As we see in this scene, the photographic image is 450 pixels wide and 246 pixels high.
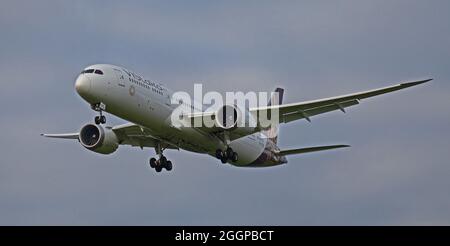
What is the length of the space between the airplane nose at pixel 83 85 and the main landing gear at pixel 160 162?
873 centimetres

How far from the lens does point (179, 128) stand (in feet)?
168

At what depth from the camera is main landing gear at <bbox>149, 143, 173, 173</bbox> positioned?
5616 centimetres

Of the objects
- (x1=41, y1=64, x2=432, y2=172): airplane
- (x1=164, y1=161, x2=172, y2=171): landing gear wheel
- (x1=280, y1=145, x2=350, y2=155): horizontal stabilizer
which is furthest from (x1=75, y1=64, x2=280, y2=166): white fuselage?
(x1=280, y1=145, x2=350, y2=155): horizontal stabilizer

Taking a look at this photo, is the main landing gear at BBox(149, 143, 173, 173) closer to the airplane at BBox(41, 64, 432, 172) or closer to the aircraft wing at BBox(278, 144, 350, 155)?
the airplane at BBox(41, 64, 432, 172)

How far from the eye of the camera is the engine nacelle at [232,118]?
2030 inches

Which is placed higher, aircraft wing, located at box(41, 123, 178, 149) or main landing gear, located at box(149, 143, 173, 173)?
aircraft wing, located at box(41, 123, 178, 149)

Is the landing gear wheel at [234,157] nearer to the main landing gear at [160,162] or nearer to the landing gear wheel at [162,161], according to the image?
the main landing gear at [160,162]

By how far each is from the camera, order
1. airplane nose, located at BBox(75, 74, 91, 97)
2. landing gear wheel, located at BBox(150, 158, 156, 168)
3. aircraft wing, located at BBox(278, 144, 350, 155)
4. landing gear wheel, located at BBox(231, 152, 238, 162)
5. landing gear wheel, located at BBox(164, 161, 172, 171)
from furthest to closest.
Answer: landing gear wheel, located at BBox(150, 158, 156, 168) < landing gear wheel, located at BBox(164, 161, 172, 171) < aircraft wing, located at BBox(278, 144, 350, 155) < landing gear wheel, located at BBox(231, 152, 238, 162) < airplane nose, located at BBox(75, 74, 91, 97)

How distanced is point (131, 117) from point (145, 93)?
4.12ft

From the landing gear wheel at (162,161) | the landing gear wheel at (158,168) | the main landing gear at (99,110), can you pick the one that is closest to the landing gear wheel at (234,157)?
the landing gear wheel at (162,161)

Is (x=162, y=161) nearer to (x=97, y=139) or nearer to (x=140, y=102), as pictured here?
(x=97, y=139)

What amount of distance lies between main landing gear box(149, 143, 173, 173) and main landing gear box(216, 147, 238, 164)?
3.45 meters

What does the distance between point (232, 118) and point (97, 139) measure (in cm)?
699

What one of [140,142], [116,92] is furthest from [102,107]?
[140,142]
